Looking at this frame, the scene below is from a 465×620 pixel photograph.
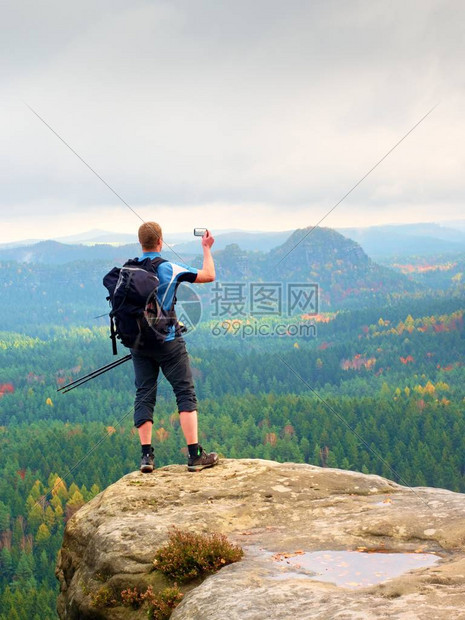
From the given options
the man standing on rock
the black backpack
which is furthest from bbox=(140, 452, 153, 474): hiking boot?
the black backpack

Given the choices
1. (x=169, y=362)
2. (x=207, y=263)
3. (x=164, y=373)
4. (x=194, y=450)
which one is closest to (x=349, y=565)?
(x=194, y=450)

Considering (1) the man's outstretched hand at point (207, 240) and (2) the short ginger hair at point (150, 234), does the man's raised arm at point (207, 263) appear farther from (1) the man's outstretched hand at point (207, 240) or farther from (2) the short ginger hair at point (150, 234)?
(2) the short ginger hair at point (150, 234)

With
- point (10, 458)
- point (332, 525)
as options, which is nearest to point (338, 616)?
point (332, 525)

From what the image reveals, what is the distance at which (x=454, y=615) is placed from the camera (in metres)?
7.21

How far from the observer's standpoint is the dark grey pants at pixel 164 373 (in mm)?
13469

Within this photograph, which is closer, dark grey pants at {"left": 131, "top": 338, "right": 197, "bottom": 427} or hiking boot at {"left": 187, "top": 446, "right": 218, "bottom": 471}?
dark grey pants at {"left": 131, "top": 338, "right": 197, "bottom": 427}

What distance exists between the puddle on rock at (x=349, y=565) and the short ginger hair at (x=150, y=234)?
239 inches

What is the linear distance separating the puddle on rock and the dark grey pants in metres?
4.30

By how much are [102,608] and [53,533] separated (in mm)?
110718

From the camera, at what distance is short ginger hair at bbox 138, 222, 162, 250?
41.3 ft

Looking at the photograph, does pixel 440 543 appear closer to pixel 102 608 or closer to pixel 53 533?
pixel 102 608

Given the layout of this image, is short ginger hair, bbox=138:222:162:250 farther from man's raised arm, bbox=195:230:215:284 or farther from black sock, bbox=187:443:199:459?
black sock, bbox=187:443:199:459

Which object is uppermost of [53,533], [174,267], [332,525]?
[174,267]

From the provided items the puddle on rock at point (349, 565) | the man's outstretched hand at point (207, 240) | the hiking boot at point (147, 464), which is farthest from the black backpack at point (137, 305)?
the puddle on rock at point (349, 565)
